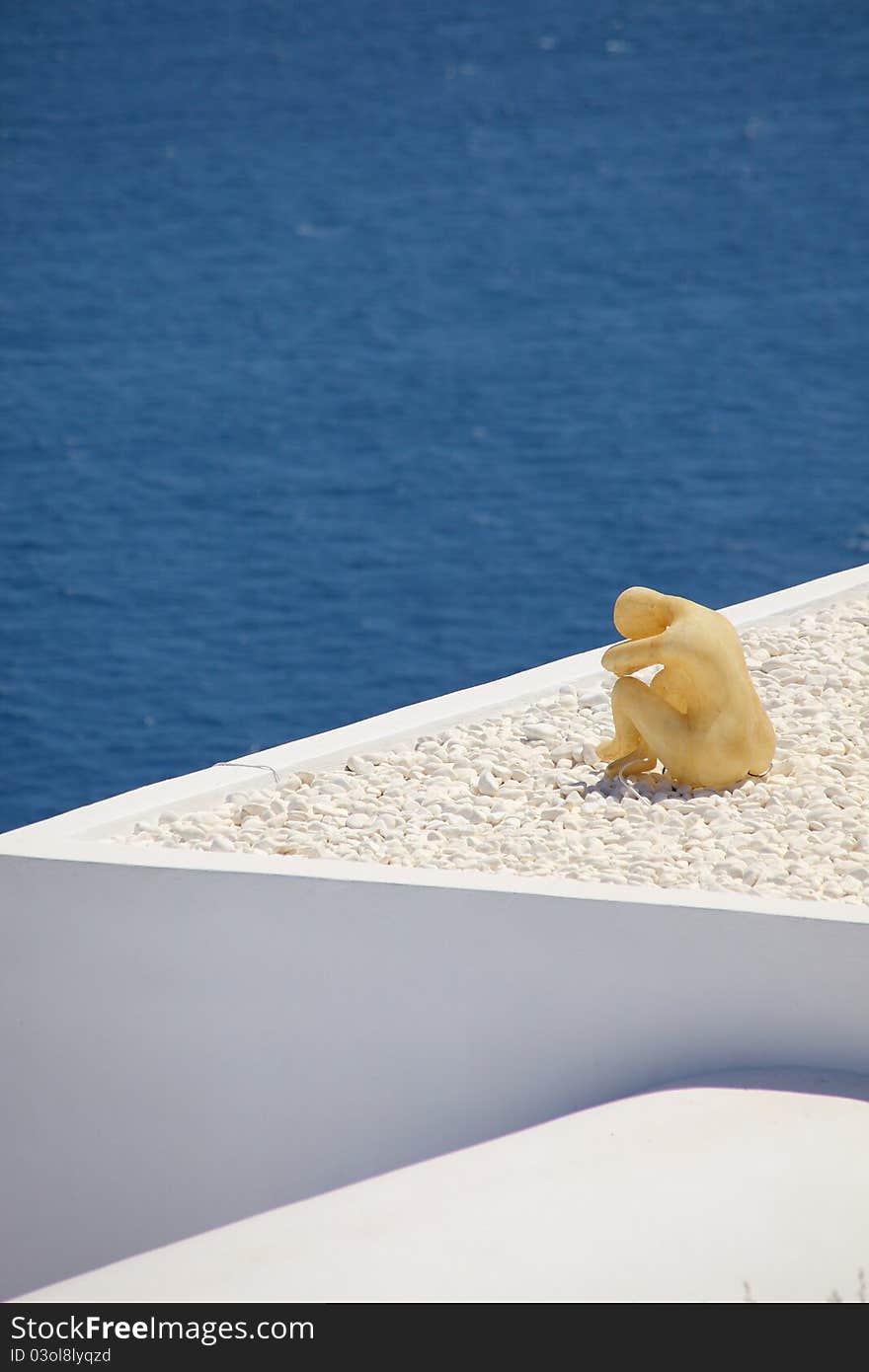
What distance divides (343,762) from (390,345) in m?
10.3

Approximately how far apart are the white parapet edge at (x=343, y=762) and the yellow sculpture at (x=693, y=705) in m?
0.61

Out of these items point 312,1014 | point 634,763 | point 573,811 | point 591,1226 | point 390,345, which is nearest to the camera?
point 591,1226

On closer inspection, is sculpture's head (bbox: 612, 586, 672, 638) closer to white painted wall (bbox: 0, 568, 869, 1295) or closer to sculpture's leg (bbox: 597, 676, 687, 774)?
sculpture's leg (bbox: 597, 676, 687, 774)

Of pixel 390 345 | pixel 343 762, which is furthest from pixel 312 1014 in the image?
pixel 390 345

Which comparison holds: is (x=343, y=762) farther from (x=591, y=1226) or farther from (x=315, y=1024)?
(x=591, y=1226)

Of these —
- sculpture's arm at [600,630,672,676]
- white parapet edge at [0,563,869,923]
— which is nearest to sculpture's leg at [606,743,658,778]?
sculpture's arm at [600,630,672,676]

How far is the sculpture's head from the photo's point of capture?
12.8ft

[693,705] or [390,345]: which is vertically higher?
[693,705]

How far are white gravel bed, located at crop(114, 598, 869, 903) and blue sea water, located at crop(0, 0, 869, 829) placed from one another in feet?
13.9

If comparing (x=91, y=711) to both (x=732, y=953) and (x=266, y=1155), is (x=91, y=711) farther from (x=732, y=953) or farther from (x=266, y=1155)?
(x=732, y=953)

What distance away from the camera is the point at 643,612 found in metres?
3.93

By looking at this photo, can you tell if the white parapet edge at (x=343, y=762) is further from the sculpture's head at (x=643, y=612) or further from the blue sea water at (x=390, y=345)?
the blue sea water at (x=390, y=345)

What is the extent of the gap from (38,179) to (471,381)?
20.8 ft

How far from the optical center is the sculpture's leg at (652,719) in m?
3.80
